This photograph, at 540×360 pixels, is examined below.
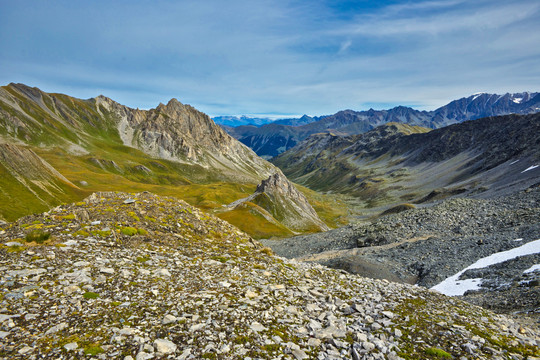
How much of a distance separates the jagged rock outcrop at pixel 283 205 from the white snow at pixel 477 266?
274 ft

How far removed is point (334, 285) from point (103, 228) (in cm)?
1466

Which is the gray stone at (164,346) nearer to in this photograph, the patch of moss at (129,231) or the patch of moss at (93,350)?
the patch of moss at (93,350)

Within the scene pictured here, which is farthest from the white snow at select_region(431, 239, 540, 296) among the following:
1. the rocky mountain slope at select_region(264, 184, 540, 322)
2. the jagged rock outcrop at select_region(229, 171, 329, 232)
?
the jagged rock outcrop at select_region(229, 171, 329, 232)

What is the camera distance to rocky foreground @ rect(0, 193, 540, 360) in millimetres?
9336

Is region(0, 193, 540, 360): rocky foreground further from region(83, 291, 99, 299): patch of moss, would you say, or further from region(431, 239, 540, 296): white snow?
region(431, 239, 540, 296): white snow

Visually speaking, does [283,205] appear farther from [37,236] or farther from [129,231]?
[37,236]

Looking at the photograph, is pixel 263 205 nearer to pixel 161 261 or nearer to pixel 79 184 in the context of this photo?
pixel 79 184

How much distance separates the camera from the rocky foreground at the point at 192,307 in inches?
368

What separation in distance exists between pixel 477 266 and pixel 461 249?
634cm

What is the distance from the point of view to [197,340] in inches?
381

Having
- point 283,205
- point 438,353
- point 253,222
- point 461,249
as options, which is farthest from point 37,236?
point 283,205

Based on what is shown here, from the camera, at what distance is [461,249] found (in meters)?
36.6

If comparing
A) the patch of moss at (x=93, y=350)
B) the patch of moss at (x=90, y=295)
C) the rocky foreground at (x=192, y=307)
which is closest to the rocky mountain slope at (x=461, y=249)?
the rocky foreground at (x=192, y=307)

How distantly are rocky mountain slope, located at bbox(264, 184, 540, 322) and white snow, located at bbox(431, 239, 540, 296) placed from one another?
90 millimetres
